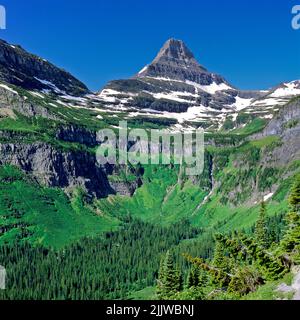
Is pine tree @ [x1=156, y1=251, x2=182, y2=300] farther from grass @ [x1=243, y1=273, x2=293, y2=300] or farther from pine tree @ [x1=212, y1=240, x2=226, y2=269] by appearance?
grass @ [x1=243, y1=273, x2=293, y2=300]

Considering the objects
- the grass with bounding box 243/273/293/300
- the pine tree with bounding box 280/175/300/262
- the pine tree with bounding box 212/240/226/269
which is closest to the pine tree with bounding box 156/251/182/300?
the pine tree with bounding box 212/240/226/269

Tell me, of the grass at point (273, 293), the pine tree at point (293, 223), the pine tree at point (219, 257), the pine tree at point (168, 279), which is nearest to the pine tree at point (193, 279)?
the pine tree at point (168, 279)

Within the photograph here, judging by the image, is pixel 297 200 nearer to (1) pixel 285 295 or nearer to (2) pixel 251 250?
(2) pixel 251 250

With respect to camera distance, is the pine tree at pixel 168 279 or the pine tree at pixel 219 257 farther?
the pine tree at pixel 168 279

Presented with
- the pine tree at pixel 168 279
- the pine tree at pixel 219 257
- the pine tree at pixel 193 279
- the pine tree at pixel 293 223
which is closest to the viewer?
the pine tree at pixel 293 223

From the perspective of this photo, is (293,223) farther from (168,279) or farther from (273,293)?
(168,279)

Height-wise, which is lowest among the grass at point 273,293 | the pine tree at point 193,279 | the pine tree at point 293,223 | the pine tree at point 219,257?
the pine tree at point 193,279

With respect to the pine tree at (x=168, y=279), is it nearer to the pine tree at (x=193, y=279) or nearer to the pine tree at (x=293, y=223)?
the pine tree at (x=193, y=279)

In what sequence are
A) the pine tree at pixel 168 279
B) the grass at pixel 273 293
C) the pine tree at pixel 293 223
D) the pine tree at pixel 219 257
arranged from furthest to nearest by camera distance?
the pine tree at pixel 168 279, the pine tree at pixel 219 257, the pine tree at pixel 293 223, the grass at pixel 273 293
